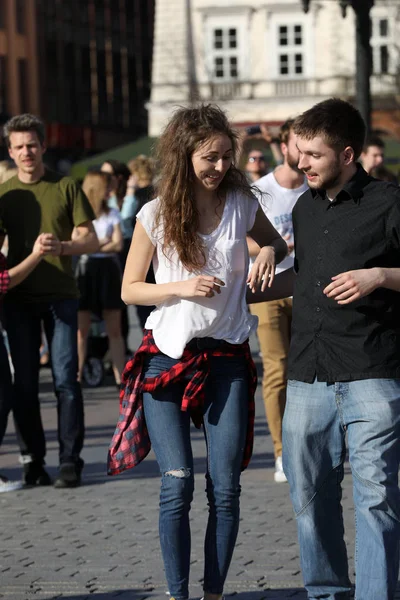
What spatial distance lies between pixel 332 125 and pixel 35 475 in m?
4.09

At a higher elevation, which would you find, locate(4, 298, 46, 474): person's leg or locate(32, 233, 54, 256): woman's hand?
locate(32, 233, 54, 256): woman's hand

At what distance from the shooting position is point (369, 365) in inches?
193

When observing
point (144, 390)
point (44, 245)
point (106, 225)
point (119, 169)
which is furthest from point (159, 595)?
point (119, 169)

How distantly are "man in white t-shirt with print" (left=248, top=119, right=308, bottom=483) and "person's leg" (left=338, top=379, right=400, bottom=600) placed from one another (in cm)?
327

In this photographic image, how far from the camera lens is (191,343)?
17.6 feet

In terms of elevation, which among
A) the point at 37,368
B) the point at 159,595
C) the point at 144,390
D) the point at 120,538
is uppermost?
the point at 144,390

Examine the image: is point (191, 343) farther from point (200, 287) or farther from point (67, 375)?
point (67, 375)

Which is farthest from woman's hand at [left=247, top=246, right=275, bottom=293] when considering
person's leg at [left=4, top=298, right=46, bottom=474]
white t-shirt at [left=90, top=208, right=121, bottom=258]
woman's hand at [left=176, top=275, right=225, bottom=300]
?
white t-shirt at [left=90, top=208, right=121, bottom=258]

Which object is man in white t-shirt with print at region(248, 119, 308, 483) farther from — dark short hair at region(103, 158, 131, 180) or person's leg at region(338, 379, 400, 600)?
dark short hair at region(103, 158, 131, 180)

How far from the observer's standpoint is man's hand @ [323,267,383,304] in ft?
15.6

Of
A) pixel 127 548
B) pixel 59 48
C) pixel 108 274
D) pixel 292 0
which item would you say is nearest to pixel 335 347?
pixel 127 548

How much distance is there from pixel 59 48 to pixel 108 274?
4465cm

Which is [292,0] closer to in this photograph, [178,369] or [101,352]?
[101,352]

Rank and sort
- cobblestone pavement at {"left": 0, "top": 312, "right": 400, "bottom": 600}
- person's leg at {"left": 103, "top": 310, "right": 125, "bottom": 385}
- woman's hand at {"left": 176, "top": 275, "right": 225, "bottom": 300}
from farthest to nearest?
person's leg at {"left": 103, "top": 310, "right": 125, "bottom": 385}, cobblestone pavement at {"left": 0, "top": 312, "right": 400, "bottom": 600}, woman's hand at {"left": 176, "top": 275, "right": 225, "bottom": 300}
